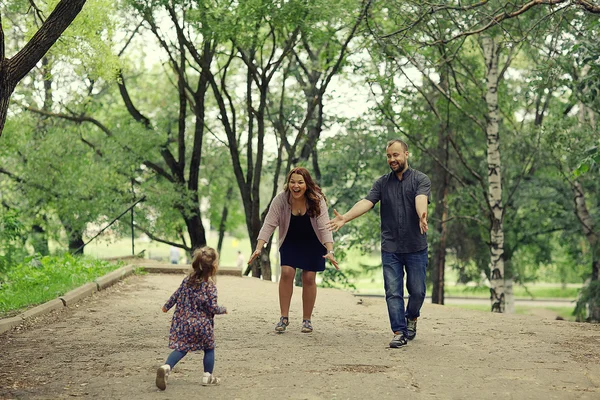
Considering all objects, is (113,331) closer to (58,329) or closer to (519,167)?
(58,329)

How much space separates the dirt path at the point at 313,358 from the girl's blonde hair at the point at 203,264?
822mm

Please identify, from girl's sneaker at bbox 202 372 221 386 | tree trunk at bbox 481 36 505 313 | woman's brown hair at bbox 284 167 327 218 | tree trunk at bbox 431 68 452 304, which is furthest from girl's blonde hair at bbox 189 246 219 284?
tree trunk at bbox 431 68 452 304

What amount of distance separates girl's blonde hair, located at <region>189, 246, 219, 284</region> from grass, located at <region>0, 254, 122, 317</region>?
434cm

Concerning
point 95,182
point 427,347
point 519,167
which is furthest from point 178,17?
point 427,347

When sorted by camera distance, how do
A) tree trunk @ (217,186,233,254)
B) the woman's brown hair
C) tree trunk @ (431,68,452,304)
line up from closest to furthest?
the woman's brown hair
tree trunk @ (431,68,452,304)
tree trunk @ (217,186,233,254)

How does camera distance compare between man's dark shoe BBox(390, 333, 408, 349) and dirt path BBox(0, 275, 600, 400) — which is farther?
man's dark shoe BBox(390, 333, 408, 349)

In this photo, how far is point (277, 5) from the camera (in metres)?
19.6

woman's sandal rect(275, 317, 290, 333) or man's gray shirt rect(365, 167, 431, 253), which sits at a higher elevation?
man's gray shirt rect(365, 167, 431, 253)

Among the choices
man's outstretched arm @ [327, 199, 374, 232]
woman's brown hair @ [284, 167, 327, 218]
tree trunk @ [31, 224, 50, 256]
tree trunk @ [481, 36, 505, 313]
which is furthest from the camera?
tree trunk @ [31, 224, 50, 256]

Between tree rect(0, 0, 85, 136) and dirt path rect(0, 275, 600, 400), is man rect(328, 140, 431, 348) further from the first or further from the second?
tree rect(0, 0, 85, 136)

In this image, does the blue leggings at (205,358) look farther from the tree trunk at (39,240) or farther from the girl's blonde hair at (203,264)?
the tree trunk at (39,240)

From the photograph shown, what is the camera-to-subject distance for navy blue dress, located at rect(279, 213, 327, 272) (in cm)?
958

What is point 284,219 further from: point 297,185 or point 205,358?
point 205,358

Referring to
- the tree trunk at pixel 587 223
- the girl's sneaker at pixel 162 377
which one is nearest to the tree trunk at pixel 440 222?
the tree trunk at pixel 587 223
